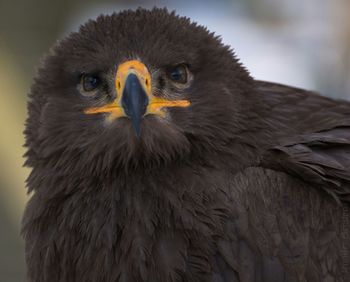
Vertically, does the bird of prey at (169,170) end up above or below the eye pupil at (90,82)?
below

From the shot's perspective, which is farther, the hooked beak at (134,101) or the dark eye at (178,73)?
the dark eye at (178,73)

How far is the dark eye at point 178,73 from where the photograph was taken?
519 centimetres

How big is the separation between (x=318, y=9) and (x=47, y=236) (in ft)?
26.5

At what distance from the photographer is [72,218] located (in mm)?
5082

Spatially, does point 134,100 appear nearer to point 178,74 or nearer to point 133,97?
point 133,97

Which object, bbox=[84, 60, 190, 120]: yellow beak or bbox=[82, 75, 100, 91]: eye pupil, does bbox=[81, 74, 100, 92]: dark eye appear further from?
bbox=[84, 60, 190, 120]: yellow beak

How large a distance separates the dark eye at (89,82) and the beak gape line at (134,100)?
4.5 inches

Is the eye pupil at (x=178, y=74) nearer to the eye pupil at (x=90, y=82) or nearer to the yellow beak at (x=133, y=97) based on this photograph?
the yellow beak at (x=133, y=97)

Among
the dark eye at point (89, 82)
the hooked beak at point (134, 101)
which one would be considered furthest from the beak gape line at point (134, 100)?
the dark eye at point (89, 82)

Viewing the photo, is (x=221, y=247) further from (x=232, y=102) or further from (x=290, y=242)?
(x=232, y=102)

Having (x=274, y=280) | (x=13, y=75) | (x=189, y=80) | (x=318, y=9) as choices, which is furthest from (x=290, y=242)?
(x=318, y=9)

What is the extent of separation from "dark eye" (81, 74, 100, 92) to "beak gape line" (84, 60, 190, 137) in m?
0.12

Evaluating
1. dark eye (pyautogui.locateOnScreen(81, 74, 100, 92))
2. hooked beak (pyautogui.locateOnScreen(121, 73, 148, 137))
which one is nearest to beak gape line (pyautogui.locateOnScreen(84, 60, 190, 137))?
hooked beak (pyautogui.locateOnScreen(121, 73, 148, 137))

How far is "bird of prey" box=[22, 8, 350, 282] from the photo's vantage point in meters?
4.91
